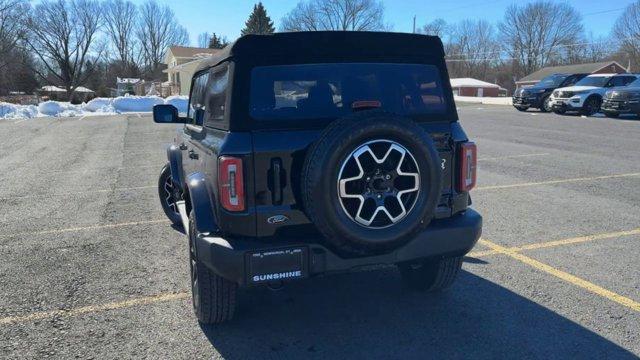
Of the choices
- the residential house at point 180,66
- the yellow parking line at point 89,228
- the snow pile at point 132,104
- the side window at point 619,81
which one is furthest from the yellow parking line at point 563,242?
the residential house at point 180,66

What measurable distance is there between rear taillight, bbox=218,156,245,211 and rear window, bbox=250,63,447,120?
1.20 feet

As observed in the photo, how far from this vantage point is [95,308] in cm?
384

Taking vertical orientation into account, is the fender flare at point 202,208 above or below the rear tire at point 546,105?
below

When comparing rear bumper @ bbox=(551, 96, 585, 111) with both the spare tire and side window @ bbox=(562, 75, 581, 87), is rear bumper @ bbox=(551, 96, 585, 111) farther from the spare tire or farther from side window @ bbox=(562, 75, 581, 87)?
the spare tire

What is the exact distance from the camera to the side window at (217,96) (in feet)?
11.1

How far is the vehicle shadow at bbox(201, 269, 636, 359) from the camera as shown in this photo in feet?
10.4

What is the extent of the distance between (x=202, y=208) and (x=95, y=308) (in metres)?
1.37

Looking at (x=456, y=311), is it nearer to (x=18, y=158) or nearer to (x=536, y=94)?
(x=18, y=158)

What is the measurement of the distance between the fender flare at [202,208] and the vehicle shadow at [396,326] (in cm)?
77

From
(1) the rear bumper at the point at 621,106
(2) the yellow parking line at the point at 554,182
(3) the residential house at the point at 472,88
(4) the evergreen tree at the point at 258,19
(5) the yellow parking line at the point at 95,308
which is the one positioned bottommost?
(5) the yellow parking line at the point at 95,308

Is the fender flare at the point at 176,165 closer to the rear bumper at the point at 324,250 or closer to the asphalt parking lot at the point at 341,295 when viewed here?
the asphalt parking lot at the point at 341,295

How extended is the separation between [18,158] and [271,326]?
11.6 m

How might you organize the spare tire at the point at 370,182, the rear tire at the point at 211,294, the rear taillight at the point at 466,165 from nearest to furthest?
the spare tire at the point at 370,182 < the rear tire at the point at 211,294 < the rear taillight at the point at 466,165

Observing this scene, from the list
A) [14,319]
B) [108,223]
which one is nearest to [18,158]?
[108,223]
